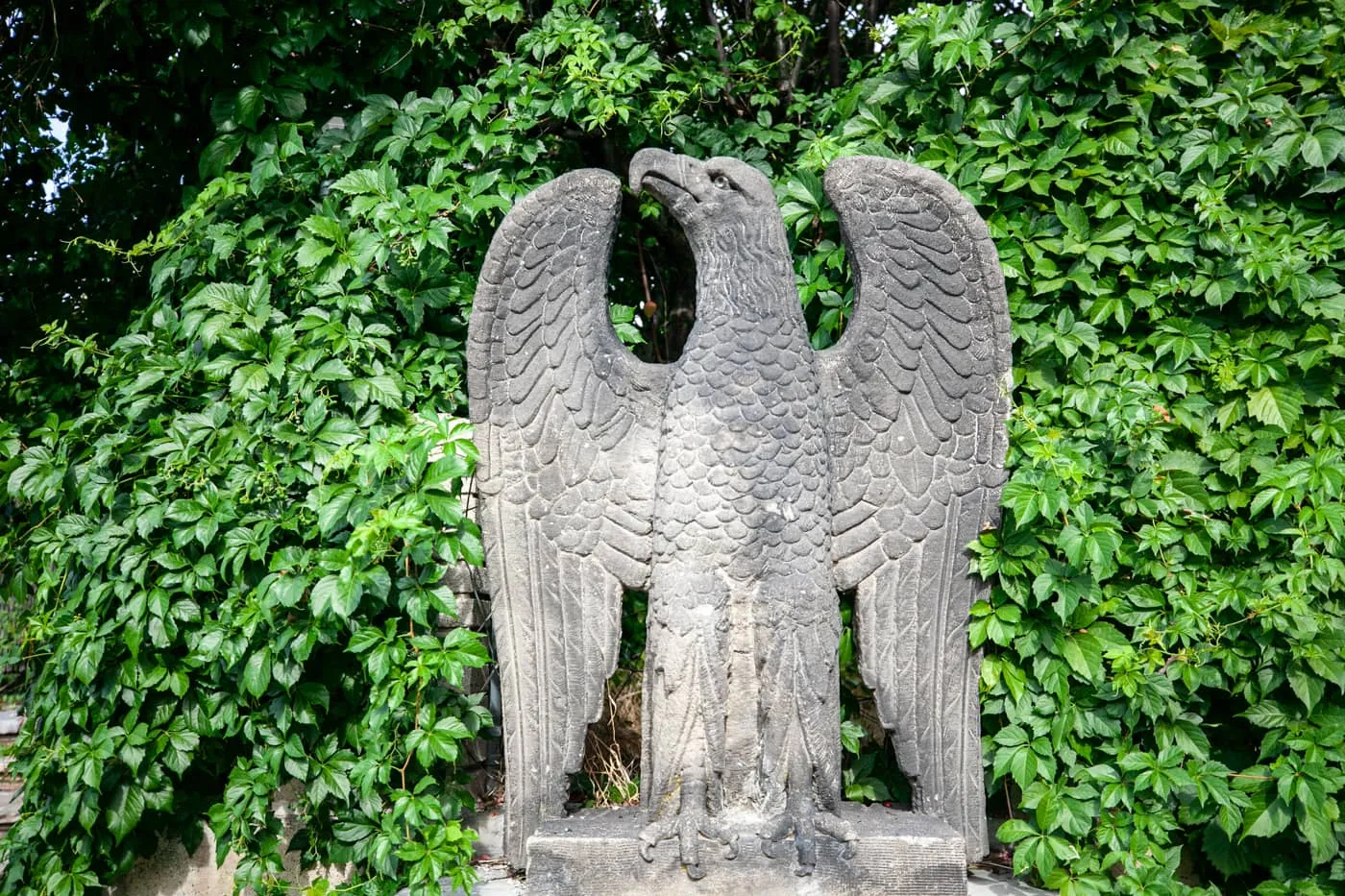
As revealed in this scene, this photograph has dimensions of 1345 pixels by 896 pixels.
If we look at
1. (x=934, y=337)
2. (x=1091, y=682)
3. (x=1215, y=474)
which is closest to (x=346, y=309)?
(x=934, y=337)

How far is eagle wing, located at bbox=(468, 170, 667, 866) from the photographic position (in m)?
2.54

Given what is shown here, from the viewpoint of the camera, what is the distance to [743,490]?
2420mm

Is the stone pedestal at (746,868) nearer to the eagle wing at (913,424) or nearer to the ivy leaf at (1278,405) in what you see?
the eagle wing at (913,424)

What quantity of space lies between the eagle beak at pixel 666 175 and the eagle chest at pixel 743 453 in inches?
13.3

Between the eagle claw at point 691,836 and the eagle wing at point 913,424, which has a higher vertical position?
the eagle wing at point 913,424

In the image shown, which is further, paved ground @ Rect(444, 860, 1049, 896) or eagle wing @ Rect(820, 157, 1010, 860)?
paved ground @ Rect(444, 860, 1049, 896)

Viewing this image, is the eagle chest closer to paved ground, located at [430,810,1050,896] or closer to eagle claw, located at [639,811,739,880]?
eagle claw, located at [639,811,739,880]

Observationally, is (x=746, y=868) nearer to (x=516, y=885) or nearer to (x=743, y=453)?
(x=516, y=885)

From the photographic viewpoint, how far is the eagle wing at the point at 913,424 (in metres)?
2.60

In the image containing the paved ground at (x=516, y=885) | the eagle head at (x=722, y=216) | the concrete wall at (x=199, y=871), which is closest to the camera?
the eagle head at (x=722, y=216)

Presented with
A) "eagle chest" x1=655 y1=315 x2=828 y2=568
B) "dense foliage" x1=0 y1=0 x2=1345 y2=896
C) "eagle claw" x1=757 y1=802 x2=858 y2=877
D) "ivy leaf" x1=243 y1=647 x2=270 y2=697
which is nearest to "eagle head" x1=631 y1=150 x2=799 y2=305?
"eagle chest" x1=655 y1=315 x2=828 y2=568

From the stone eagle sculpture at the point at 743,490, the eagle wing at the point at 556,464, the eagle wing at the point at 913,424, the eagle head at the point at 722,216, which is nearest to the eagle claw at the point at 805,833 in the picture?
the stone eagle sculpture at the point at 743,490

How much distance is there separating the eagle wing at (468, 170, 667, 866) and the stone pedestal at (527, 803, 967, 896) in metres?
0.18

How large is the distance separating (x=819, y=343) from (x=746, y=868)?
1.51m
